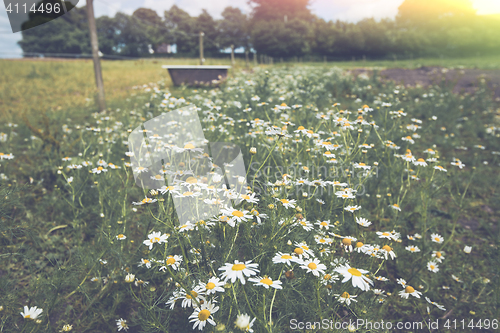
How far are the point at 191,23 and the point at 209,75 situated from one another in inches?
1457

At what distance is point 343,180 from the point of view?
109 inches

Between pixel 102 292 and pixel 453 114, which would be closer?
pixel 102 292

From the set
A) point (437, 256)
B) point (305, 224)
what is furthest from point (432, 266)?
point (305, 224)

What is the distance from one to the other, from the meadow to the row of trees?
114ft

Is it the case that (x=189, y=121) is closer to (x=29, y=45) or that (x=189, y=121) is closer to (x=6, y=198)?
(x=6, y=198)

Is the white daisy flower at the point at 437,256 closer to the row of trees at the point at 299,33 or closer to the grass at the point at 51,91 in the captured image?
the grass at the point at 51,91

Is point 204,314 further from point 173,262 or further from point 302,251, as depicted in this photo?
point 302,251

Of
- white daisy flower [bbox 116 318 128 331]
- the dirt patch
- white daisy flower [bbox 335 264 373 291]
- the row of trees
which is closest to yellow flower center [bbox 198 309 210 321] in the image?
white daisy flower [bbox 335 264 373 291]

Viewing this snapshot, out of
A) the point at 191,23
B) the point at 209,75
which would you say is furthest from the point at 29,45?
the point at 209,75

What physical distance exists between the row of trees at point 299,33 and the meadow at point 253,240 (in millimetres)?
34789

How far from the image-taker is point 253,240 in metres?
1.82

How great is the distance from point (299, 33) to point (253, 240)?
46.2 metres

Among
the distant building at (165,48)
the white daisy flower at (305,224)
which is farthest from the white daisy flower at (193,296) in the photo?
the distant building at (165,48)

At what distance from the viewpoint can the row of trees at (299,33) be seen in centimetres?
3528
